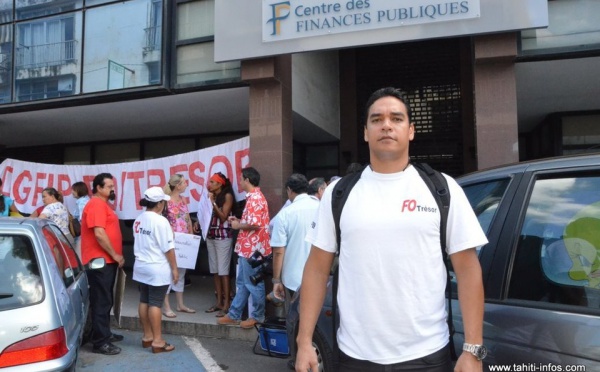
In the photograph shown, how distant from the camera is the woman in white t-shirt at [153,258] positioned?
467 cm

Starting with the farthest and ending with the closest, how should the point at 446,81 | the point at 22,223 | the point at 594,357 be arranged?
the point at 446,81, the point at 22,223, the point at 594,357

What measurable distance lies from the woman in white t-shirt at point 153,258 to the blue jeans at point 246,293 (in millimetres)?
880

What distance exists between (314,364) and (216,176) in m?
4.71

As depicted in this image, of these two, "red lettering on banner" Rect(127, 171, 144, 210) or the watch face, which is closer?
the watch face

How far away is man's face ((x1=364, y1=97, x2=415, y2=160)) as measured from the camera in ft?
5.79

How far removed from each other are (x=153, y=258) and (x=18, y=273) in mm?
1923

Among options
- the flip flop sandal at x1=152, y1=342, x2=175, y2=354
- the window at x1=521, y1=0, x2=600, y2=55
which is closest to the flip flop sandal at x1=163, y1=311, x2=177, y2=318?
the flip flop sandal at x1=152, y1=342, x2=175, y2=354

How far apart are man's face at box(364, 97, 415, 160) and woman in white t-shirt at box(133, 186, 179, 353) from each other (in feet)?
11.3

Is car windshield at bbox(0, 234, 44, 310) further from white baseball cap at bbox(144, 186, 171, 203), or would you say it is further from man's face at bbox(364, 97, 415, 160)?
man's face at bbox(364, 97, 415, 160)

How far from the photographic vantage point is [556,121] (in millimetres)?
8203

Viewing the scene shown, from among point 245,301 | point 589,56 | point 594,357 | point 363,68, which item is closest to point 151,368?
point 245,301

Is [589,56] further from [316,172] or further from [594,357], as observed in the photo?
[316,172]

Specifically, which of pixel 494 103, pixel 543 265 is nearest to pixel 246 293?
pixel 494 103

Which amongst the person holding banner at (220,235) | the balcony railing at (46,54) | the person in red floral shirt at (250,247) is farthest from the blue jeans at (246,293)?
the balcony railing at (46,54)
